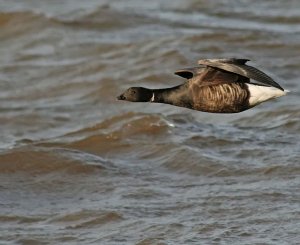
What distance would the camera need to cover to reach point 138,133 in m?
13.4

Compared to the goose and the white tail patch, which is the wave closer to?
the goose

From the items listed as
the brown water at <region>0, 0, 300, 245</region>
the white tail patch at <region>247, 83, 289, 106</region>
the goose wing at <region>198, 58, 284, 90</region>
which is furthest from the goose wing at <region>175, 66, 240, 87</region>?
the brown water at <region>0, 0, 300, 245</region>

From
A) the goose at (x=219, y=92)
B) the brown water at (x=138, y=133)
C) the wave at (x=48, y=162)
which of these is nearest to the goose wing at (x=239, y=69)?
the goose at (x=219, y=92)

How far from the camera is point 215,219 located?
1007 centimetres

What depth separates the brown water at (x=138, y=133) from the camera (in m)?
10.2

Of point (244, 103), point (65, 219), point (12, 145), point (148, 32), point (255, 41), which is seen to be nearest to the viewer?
point (244, 103)

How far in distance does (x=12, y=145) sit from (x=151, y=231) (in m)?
3.63

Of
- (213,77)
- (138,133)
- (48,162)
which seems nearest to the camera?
(213,77)

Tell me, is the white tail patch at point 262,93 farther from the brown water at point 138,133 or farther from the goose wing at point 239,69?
the brown water at point 138,133

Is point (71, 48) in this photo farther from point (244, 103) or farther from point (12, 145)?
point (244, 103)

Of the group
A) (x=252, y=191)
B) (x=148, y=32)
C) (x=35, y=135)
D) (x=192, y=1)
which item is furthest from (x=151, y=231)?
(x=192, y=1)

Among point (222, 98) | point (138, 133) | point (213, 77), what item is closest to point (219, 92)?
point (222, 98)

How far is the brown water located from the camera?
10.2 metres

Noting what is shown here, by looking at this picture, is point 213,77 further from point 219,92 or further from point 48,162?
point 48,162
